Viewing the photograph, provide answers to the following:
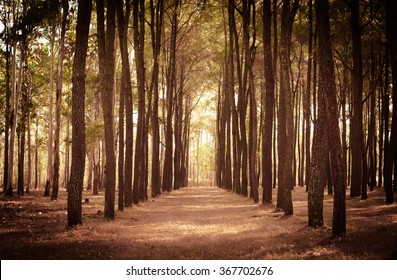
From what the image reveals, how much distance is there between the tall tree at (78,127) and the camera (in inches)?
393

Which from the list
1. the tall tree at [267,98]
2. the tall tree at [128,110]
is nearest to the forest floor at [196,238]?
the tall tree at [128,110]

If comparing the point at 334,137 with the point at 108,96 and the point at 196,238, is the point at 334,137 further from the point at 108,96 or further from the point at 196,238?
the point at 108,96

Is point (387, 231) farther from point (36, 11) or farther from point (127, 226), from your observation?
point (36, 11)

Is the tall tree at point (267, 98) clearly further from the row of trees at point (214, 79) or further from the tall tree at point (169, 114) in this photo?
the tall tree at point (169, 114)

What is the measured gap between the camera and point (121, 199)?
14469mm

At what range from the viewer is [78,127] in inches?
396

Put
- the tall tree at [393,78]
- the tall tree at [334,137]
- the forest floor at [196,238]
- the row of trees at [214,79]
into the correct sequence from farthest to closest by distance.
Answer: the tall tree at [393,78]
the row of trees at [214,79]
the tall tree at [334,137]
the forest floor at [196,238]

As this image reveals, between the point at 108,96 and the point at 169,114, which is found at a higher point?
the point at 169,114

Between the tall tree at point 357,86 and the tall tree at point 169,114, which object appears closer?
the tall tree at point 357,86

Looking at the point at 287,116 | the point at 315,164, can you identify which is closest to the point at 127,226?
the point at 315,164

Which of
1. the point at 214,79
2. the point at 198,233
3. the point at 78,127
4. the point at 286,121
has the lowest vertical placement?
the point at 198,233

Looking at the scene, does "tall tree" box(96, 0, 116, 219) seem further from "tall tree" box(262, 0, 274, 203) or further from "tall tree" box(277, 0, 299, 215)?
"tall tree" box(262, 0, 274, 203)

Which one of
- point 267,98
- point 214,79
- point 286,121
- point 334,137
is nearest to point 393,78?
point 267,98
